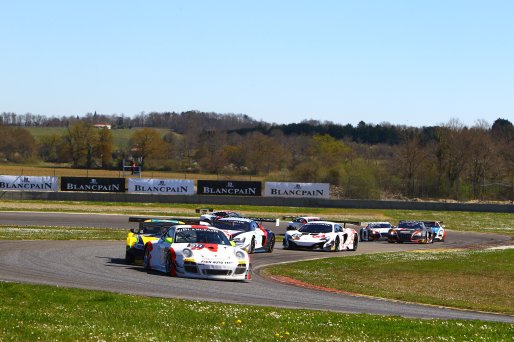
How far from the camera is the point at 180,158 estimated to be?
440ft

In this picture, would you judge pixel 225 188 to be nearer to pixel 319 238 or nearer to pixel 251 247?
pixel 319 238

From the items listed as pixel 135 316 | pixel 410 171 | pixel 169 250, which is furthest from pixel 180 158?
pixel 135 316

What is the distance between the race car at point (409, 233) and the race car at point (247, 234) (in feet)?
41.6

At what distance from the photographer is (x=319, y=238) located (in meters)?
33.8

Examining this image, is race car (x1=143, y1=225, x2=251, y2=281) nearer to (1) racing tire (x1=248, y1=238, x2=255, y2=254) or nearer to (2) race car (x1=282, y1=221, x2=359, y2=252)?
(1) racing tire (x1=248, y1=238, x2=255, y2=254)

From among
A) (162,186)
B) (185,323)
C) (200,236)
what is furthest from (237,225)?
(162,186)

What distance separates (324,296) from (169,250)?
14.2 ft

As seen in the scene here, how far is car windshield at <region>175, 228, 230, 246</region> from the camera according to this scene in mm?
21766

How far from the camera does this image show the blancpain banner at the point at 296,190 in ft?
242

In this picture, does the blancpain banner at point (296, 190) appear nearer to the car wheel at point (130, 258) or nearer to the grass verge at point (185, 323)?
the car wheel at point (130, 258)

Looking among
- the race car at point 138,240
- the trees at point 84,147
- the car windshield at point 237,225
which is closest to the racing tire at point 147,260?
the race car at point 138,240

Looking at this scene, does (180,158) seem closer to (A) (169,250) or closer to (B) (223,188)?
(B) (223,188)

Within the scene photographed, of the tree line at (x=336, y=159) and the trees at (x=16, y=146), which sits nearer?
the tree line at (x=336, y=159)

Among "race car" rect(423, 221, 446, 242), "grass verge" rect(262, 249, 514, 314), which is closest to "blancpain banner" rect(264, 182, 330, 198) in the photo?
"race car" rect(423, 221, 446, 242)
